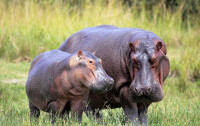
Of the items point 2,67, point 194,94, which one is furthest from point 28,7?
point 194,94

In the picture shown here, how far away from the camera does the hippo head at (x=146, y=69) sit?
437 cm

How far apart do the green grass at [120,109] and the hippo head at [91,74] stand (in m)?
0.39

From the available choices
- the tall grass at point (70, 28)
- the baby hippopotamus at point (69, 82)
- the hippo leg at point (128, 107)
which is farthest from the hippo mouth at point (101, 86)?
the tall grass at point (70, 28)

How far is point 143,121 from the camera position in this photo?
4.82m

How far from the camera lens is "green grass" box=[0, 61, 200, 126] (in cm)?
462

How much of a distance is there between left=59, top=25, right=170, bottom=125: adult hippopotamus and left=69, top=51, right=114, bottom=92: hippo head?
41 cm

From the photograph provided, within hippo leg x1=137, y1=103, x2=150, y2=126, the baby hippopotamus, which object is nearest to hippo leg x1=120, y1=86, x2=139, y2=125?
hippo leg x1=137, y1=103, x2=150, y2=126

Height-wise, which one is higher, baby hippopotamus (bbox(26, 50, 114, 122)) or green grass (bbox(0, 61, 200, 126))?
baby hippopotamus (bbox(26, 50, 114, 122))

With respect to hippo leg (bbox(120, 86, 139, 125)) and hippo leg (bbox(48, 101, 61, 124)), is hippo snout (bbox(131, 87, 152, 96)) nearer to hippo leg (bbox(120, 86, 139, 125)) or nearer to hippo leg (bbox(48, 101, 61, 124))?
hippo leg (bbox(120, 86, 139, 125))

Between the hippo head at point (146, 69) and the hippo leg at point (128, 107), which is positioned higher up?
the hippo head at point (146, 69)

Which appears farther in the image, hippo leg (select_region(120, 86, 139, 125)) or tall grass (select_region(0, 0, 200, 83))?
tall grass (select_region(0, 0, 200, 83))

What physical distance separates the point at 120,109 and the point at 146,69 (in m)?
1.33

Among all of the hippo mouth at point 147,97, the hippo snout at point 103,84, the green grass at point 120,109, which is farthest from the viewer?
the green grass at point 120,109

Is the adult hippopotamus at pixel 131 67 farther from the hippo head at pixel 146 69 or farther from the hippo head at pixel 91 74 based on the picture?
the hippo head at pixel 91 74
